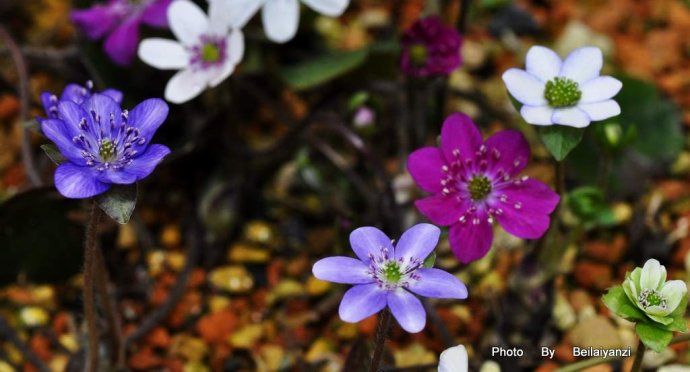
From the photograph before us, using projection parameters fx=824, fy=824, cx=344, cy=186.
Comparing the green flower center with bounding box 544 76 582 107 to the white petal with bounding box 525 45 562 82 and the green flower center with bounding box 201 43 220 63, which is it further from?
the green flower center with bounding box 201 43 220 63

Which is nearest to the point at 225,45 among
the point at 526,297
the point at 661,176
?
the point at 526,297

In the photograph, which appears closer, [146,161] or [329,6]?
[146,161]

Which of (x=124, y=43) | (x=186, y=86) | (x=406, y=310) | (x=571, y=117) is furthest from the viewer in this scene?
(x=124, y=43)

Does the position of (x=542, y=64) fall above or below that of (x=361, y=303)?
above

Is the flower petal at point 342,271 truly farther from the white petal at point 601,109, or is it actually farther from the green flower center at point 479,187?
the white petal at point 601,109

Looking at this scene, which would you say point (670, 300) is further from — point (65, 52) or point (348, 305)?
point (65, 52)

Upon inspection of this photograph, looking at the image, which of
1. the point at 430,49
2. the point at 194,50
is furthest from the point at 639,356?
the point at 194,50

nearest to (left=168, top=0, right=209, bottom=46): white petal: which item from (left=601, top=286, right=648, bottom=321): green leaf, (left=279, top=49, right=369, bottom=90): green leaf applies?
(left=279, top=49, right=369, bottom=90): green leaf

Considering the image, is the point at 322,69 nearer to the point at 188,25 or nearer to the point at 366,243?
the point at 188,25
